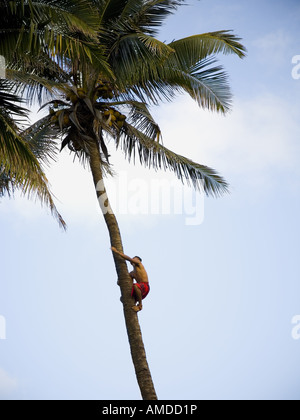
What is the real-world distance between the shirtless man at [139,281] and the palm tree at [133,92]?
0.44 feet

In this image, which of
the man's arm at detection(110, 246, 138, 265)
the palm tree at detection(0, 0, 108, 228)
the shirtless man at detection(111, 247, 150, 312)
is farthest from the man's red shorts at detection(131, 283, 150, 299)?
the palm tree at detection(0, 0, 108, 228)

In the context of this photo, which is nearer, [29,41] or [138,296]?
[29,41]

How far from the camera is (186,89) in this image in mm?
13047

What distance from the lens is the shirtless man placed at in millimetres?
10883

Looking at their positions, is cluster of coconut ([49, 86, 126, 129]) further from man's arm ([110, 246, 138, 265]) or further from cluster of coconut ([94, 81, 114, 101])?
man's arm ([110, 246, 138, 265])

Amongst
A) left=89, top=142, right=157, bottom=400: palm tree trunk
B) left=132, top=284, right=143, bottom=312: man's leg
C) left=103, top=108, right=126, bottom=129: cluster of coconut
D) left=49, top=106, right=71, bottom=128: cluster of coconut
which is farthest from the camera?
left=103, top=108, right=126, bottom=129: cluster of coconut

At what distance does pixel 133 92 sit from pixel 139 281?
4.32 metres

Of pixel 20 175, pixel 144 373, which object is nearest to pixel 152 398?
pixel 144 373

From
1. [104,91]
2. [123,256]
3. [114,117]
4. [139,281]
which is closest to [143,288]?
[139,281]

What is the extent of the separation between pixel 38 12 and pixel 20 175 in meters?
2.44

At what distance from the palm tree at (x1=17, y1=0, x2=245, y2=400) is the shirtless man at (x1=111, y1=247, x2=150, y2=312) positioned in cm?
13

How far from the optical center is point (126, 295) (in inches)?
426

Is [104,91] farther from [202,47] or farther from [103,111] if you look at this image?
[202,47]
